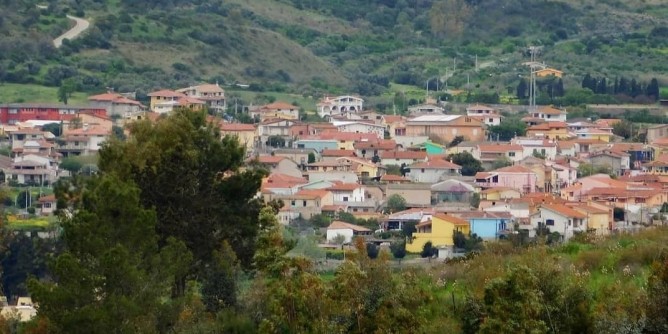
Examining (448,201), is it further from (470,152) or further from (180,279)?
(180,279)

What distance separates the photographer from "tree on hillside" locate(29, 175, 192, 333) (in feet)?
57.5

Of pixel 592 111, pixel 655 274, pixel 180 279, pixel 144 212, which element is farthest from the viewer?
pixel 592 111

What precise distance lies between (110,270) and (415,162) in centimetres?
3436

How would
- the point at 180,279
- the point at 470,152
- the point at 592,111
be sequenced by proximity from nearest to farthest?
the point at 180,279 < the point at 470,152 < the point at 592,111

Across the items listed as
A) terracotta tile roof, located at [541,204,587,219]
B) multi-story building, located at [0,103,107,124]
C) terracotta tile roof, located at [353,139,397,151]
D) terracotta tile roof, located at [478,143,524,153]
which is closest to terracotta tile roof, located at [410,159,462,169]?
terracotta tile roof, located at [478,143,524,153]

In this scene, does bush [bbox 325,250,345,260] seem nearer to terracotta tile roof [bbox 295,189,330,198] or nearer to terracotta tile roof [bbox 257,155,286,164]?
terracotta tile roof [bbox 295,189,330,198]

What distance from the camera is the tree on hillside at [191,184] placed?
2105 cm

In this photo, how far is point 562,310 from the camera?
50.4 feet

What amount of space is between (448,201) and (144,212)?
27.9 m

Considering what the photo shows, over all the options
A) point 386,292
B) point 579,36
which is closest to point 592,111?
point 579,36

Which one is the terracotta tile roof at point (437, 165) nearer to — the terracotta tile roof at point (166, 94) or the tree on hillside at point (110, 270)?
the terracotta tile roof at point (166, 94)

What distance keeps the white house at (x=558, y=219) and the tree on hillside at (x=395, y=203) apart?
17.1 feet

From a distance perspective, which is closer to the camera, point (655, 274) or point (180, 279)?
point (655, 274)

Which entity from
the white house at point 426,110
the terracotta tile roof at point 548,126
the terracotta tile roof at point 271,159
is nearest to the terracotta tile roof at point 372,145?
the terracotta tile roof at point 271,159
